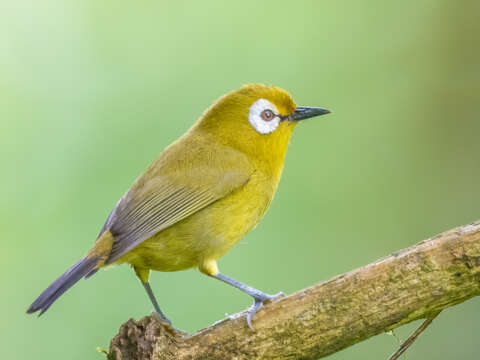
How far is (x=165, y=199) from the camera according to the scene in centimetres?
395

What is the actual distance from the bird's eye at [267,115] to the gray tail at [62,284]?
5.02 ft

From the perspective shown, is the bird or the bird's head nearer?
the bird

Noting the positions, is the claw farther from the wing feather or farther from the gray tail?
the gray tail

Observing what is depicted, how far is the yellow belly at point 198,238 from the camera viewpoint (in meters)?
3.86

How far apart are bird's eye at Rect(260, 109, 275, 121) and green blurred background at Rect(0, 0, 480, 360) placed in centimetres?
149

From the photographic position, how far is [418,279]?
9.86ft

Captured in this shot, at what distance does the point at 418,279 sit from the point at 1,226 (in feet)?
13.5

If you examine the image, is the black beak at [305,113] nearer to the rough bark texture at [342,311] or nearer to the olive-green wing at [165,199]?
the olive-green wing at [165,199]

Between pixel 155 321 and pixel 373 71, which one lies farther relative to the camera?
pixel 373 71

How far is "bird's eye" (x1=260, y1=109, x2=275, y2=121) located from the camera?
4418 millimetres

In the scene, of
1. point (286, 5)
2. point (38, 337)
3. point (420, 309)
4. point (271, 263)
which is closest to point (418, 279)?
point (420, 309)

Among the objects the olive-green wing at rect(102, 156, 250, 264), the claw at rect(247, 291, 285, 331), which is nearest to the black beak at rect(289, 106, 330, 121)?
the olive-green wing at rect(102, 156, 250, 264)

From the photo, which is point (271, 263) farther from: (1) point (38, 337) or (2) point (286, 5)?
(2) point (286, 5)

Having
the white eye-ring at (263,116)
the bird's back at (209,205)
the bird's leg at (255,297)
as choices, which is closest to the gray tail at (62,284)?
the bird's back at (209,205)
